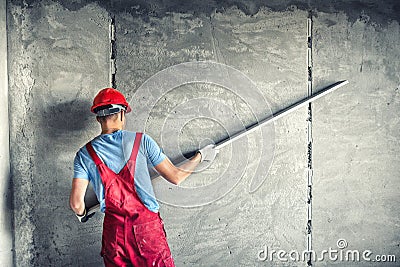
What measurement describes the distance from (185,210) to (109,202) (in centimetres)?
75

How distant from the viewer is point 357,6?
3018mm

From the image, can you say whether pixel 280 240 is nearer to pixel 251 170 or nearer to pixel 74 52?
pixel 251 170

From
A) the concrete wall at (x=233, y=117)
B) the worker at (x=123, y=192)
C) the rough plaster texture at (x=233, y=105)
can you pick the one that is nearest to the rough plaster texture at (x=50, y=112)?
the concrete wall at (x=233, y=117)

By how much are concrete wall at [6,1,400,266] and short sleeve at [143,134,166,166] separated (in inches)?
20.1

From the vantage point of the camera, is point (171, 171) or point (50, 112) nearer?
point (171, 171)

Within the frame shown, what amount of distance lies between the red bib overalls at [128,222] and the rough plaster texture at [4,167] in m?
0.66

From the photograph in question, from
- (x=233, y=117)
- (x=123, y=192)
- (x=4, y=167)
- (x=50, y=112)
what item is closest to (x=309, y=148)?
(x=233, y=117)

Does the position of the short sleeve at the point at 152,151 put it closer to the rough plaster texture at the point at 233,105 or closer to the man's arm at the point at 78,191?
the man's arm at the point at 78,191

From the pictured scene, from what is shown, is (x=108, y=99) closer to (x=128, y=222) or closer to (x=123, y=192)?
(x=123, y=192)

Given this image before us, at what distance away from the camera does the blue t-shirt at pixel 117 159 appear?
2205 mm

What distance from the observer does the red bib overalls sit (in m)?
2.21

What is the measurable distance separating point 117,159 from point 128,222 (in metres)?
0.34

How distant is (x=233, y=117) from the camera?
2900 mm

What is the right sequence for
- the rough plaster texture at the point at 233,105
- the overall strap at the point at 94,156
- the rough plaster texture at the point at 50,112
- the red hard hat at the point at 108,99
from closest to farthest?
the overall strap at the point at 94,156, the red hard hat at the point at 108,99, the rough plaster texture at the point at 50,112, the rough plaster texture at the point at 233,105
